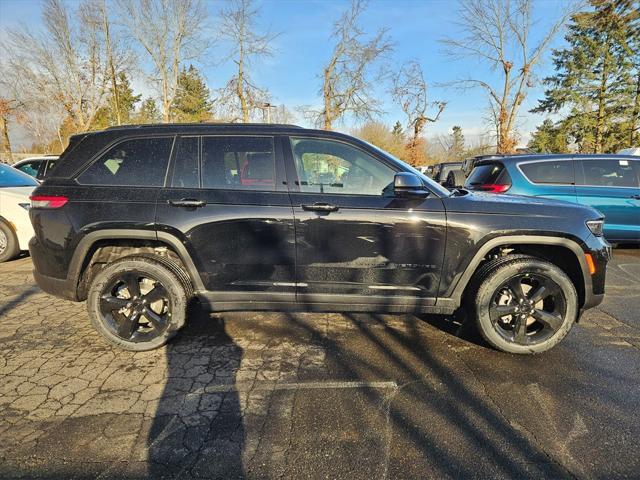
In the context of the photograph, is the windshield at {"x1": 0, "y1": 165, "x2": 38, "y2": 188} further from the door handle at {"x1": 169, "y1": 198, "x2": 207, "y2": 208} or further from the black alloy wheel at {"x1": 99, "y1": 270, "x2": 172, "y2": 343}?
the door handle at {"x1": 169, "y1": 198, "x2": 207, "y2": 208}

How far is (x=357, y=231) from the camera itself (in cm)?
298

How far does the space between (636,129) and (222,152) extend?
1205 inches

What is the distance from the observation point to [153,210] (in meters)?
3.03

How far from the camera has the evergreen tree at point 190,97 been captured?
2162cm

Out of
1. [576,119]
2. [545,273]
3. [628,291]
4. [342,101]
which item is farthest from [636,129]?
[545,273]

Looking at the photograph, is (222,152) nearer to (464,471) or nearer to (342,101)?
(464,471)

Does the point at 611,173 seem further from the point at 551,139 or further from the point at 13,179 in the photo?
the point at 551,139

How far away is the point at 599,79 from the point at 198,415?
3298 centimetres

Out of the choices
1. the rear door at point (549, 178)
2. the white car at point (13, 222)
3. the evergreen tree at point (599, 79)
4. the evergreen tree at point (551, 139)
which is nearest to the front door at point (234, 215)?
the white car at point (13, 222)

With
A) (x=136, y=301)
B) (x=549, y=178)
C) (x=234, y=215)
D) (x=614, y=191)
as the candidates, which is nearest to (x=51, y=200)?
(x=136, y=301)

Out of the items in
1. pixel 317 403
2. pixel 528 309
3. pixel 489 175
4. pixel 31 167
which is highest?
pixel 31 167

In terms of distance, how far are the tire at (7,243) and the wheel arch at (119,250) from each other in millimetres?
3746

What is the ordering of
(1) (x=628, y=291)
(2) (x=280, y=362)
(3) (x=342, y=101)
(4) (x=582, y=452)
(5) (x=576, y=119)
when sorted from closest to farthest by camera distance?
(4) (x=582, y=452), (2) (x=280, y=362), (1) (x=628, y=291), (3) (x=342, y=101), (5) (x=576, y=119)

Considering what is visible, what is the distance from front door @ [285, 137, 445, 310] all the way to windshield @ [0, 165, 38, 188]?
5.72 m
